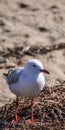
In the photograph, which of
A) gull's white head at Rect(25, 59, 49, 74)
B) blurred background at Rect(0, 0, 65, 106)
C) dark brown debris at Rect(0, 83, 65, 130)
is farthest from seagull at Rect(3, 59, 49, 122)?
blurred background at Rect(0, 0, 65, 106)

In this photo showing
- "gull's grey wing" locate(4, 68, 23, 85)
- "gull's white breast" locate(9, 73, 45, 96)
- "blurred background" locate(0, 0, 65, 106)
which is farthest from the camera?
"blurred background" locate(0, 0, 65, 106)

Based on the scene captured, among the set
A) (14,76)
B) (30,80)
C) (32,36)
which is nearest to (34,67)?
(30,80)

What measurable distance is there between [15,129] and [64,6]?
18.5ft

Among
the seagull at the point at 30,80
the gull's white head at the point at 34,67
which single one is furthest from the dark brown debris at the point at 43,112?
the gull's white head at the point at 34,67

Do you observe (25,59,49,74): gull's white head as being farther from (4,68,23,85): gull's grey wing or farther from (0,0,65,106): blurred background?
(0,0,65,106): blurred background

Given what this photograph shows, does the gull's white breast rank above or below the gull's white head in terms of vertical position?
below

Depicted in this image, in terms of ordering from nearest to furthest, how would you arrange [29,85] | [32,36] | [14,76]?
1. [29,85]
2. [14,76]
3. [32,36]

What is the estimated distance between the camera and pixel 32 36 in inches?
370

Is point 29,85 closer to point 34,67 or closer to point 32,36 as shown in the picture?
point 34,67

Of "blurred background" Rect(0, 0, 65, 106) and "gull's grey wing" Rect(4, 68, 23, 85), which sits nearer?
"gull's grey wing" Rect(4, 68, 23, 85)

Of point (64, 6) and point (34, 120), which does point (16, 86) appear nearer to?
point (34, 120)

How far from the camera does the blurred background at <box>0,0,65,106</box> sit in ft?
26.5

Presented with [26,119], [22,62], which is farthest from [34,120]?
[22,62]

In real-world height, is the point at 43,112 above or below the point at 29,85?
below
